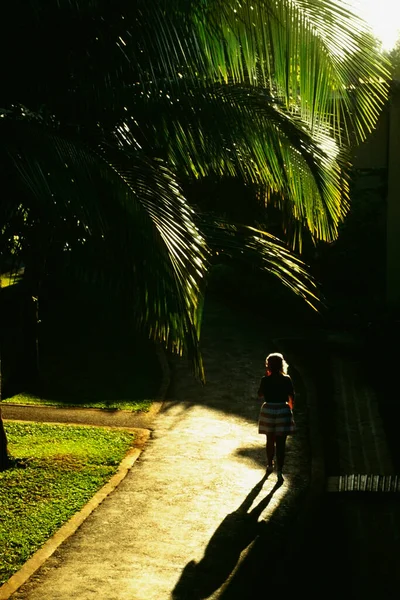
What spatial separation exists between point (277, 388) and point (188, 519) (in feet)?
6.92

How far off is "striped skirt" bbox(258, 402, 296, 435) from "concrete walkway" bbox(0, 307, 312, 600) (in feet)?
2.16

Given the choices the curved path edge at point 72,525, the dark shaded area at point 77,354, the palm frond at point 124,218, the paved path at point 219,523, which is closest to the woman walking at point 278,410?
the paved path at point 219,523

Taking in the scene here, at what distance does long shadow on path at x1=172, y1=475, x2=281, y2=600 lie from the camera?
7.36 metres

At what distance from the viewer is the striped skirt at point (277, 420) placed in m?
10.3

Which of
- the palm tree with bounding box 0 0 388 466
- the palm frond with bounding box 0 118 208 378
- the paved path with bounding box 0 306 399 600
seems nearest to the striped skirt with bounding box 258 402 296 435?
the paved path with bounding box 0 306 399 600

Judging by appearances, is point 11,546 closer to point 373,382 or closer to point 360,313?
point 373,382

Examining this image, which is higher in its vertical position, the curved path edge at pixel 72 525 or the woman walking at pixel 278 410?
the woman walking at pixel 278 410

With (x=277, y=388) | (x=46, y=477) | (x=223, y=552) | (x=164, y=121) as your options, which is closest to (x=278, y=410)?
(x=277, y=388)

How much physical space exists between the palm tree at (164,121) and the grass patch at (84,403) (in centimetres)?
554

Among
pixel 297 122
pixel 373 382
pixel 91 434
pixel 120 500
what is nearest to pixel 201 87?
pixel 297 122

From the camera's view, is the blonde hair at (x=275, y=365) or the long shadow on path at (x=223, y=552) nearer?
the long shadow on path at (x=223, y=552)

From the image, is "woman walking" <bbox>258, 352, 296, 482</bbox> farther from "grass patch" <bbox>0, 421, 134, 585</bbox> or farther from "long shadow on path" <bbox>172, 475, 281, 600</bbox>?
"grass patch" <bbox>0, 421, 134, 585</bbox>

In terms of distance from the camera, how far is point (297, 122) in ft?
28.7

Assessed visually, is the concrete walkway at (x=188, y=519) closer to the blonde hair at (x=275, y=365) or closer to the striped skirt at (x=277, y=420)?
the striped skirt at (x=277, y=420)
